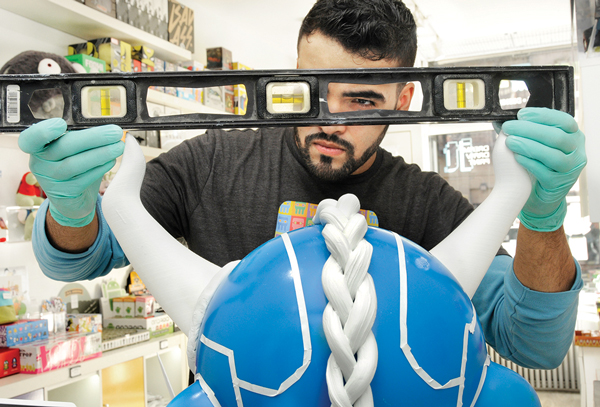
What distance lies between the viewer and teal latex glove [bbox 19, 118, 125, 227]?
2.55 ft

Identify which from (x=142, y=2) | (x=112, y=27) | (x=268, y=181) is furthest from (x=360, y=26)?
(x=142, y=2)

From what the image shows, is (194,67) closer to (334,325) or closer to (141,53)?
(141,53)

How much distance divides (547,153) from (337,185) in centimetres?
61

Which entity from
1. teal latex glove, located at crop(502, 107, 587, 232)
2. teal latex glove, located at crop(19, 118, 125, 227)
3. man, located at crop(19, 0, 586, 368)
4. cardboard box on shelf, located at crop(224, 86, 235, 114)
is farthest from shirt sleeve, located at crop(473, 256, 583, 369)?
cardboard box on shelf, located at crop(224, 86, 235, 114)

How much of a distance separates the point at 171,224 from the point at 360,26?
2.38 feet

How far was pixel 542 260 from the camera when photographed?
98cm

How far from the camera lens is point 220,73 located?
2.44ft

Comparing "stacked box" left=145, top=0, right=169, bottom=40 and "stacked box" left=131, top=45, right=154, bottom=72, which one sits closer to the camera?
"stacked box" left=131, top=45, right=154, bottom=72

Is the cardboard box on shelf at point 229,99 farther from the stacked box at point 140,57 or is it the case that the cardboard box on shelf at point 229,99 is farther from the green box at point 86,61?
the green box at point 86,61

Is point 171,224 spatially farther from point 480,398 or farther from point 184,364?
point 184,364

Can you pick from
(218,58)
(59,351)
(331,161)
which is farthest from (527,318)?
(218,58)

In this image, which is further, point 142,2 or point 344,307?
point 142,2

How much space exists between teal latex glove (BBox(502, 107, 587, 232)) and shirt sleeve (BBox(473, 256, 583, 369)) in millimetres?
151

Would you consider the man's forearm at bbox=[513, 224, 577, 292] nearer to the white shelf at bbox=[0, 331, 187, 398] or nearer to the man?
the man
